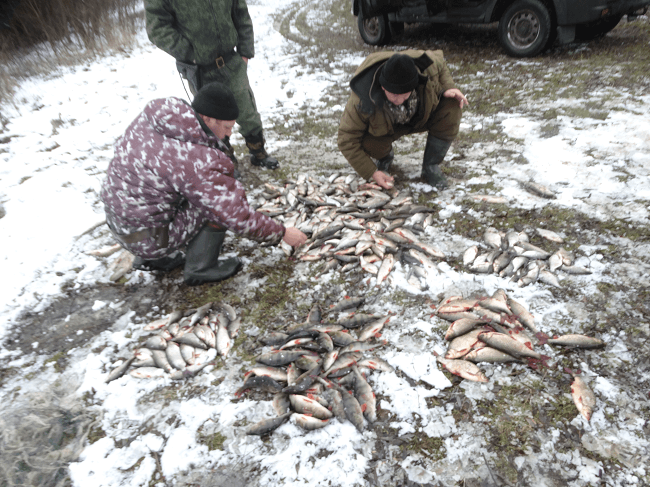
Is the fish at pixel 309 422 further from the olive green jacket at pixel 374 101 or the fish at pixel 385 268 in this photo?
the olive green jacket at pixel 374 101

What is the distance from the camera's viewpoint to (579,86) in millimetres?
5680

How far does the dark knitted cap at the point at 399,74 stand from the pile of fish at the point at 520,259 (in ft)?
4.98

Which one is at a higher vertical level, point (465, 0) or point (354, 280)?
point (465, 0)

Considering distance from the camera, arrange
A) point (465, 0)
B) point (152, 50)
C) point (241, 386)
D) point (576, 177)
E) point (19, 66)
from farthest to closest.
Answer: point (152, 50) < point (19, 66) < point (465, 0) < point (576, 177) < point (241, 386)

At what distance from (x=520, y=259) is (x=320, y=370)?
6.17 feet

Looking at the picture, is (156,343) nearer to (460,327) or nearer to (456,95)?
(460,327)

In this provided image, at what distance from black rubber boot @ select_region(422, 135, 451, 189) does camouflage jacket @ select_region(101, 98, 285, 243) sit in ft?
7.09

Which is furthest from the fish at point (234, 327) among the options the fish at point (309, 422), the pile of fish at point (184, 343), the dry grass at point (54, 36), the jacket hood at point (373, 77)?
the dry grass at point (54, 36)

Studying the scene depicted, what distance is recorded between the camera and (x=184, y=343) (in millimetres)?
2693

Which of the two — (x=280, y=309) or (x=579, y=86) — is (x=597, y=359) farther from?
(x=579, y=86)

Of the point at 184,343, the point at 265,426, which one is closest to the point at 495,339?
the point at 265,426

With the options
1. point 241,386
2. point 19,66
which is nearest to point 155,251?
point 241,386

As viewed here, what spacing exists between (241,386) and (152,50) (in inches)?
432

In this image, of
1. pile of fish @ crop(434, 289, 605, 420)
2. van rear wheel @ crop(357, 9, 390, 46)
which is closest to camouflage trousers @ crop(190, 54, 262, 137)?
pile of fish @ crop(434, 289, 605, 420)
